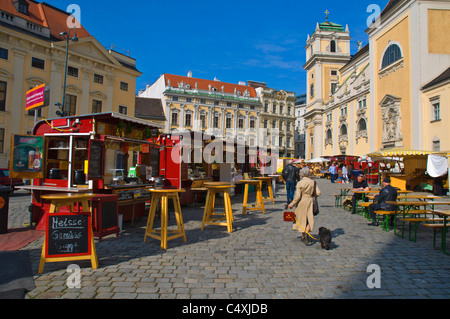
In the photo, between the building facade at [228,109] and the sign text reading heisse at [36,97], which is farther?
the building facade at [228,109]

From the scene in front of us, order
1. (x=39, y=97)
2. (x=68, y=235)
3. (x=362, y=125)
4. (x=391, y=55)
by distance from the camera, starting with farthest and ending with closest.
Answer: (x=362, y=125) → (x=391, y=55) → (x=39, y=97) → (x=68, y=235)

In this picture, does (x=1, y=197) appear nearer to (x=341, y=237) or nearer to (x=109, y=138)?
(x=109, y=138)

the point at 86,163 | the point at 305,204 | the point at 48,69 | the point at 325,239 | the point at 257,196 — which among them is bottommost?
the point at 325,239

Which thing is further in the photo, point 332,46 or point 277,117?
point 277,117

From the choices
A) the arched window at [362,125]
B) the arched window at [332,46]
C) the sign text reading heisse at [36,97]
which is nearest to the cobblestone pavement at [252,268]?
the sign text reading heisse at [36,97]

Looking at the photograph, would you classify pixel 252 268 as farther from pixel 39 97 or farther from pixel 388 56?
pixel 388 56

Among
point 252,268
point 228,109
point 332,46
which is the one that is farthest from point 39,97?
point 332,46

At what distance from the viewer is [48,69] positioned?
24.2 meters

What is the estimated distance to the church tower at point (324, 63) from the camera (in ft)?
167

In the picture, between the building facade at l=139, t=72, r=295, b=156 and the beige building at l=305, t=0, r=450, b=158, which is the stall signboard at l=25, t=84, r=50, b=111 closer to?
the beige building at l=305, t=0, r=450, b=158

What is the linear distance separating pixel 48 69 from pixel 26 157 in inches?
859

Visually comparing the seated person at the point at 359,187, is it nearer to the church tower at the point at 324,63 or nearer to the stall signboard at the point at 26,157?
A: the stall signboard at the point at 26,157

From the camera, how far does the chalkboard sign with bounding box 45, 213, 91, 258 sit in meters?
4.29
